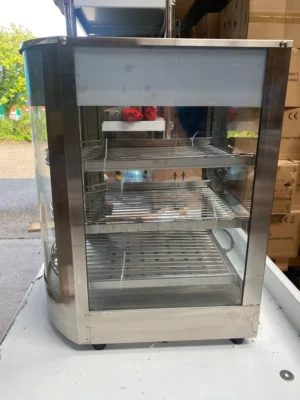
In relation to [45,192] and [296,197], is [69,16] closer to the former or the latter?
[45,192]

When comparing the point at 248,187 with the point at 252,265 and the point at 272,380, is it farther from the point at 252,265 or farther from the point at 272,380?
the point at 272,380

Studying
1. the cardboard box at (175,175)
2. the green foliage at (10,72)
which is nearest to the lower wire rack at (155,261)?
the cardboard box at (175,175)

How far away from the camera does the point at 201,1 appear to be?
6.66 feet

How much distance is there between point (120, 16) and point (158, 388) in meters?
1.44

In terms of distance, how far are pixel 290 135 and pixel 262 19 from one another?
73cm

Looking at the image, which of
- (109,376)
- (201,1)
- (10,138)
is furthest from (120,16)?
(10,138)

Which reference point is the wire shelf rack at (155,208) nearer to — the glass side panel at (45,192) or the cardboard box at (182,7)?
the glass side panel at (45,192)

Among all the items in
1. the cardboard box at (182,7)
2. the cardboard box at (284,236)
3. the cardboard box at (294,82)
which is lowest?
the cardboard box at (284,236)

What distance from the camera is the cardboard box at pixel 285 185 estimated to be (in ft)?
6.50

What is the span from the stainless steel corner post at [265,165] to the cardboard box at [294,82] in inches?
48.6

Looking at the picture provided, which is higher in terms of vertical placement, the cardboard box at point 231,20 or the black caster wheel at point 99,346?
the cardboard box at point 231,20

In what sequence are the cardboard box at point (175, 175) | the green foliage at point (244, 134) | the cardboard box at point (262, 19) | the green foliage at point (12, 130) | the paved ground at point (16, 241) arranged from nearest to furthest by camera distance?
the green foliage at point (244, 134) < the cardboard box at point (175, 175) < the cardboard box at point (262, 19) < the paved ground at point (16, 241) < the green foliage at point (12, 130)

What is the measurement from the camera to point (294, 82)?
188 centimetres

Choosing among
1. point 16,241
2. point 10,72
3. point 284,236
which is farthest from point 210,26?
point 10,72
